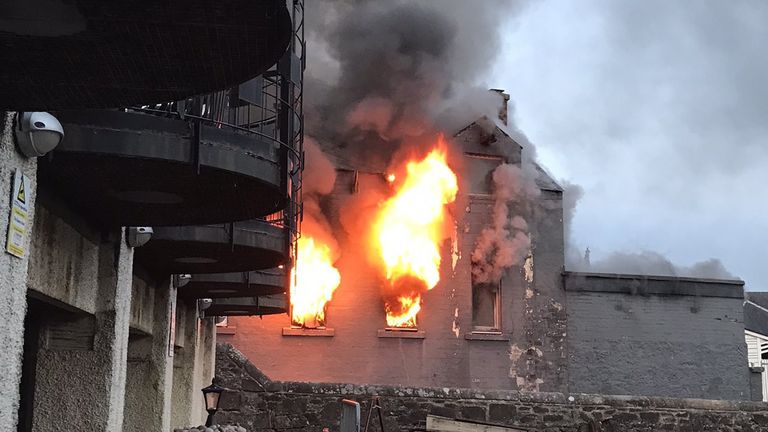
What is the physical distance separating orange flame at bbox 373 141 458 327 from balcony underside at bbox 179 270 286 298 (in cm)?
774

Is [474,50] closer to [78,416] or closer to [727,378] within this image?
[727,378]

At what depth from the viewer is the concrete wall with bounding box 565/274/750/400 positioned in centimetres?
2294

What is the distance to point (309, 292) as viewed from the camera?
21.0 metres

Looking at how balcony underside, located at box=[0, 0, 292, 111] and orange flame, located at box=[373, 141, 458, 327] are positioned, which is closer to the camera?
balcony underside, located at box=[0, 0, 292, 111]

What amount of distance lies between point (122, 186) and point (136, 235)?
1615mm

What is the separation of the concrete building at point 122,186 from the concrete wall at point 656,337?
1374 cm

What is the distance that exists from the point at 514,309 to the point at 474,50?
6.92 metres

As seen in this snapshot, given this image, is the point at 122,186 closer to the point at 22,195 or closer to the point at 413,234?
the point at 22,195

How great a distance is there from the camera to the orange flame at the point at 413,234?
70.5 ft

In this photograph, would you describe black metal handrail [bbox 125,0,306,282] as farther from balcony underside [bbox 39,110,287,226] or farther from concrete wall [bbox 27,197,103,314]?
concrete wall [bbox 27,197,103,314]

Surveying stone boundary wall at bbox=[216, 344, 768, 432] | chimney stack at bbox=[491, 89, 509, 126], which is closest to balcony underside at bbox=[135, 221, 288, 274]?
stone boundary wall at bbox=[216, 344, 768, 432]

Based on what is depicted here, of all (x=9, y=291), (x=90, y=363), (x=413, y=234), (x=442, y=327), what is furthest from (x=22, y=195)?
(x=442, y=327)

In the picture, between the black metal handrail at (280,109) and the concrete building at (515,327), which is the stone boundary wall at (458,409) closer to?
the concrete building at (515,327)

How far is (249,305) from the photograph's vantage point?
1617cm
